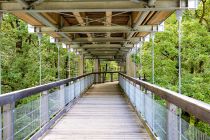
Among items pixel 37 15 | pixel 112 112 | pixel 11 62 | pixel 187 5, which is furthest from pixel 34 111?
pixel 11 62

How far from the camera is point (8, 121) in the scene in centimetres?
375

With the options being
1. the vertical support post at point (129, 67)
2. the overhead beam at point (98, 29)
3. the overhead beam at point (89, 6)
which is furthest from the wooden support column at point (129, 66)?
the overhead beam at point (89, 6)

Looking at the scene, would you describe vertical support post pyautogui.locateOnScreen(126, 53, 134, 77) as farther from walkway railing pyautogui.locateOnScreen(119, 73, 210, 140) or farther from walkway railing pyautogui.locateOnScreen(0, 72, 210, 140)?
walkway railing pyautogui.locateOnScreen(119, 73, 210, 140)

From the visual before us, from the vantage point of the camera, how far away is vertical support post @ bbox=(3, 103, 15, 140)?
12.1 ft

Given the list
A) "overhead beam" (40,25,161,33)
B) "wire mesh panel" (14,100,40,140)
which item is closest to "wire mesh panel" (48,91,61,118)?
"wire mesh panel" (14,100,40,140)

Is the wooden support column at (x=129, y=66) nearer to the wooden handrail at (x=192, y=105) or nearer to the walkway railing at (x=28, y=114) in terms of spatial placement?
the walkway railing at (x=28, y=114)

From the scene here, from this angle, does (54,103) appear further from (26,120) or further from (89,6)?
(26,120)

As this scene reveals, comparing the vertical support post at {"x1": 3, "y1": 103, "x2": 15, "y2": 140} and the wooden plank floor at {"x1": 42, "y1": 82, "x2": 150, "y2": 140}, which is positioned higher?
the vertical support post at {"x1": 3, "y1": 103, "x2": 15, "y2": 140}

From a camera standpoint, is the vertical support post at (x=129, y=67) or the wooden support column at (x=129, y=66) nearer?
the vertical support post at (x=129, y=67)

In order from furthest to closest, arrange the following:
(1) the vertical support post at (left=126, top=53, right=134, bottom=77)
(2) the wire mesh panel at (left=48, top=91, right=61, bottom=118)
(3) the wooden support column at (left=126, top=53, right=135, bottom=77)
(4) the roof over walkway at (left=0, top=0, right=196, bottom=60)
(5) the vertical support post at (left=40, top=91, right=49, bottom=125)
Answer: (3) the wooden support column at (left=126, top=53, right=135, bottom=77) → (1) the vertical support post at (left=126, top=53, right=134, bottom=77) → (2) the wire mesh panel at (left=48, top=91, right=61, bottom=118) → (4) the roof over walkway at (left=0, top=0, right=196, bottom=60) → (5) the vertical support post at (left=40, top=91, right=49, bottom=125)

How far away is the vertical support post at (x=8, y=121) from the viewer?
3.69 meters

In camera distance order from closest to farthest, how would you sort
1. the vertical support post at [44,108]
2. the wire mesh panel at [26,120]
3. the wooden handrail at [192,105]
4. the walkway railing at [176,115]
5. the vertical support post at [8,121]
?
the wooden handrail at [192,105] < the walkway railing at [176,115] < the vertical support post at [8,121] < the wire mesh panel at [26,120] < the vertical support post at [44,108]

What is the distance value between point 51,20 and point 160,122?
4.53 meters

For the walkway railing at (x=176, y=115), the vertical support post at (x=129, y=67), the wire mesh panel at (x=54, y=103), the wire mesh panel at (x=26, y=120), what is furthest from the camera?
the vertical support post at (x=129, y=67)
